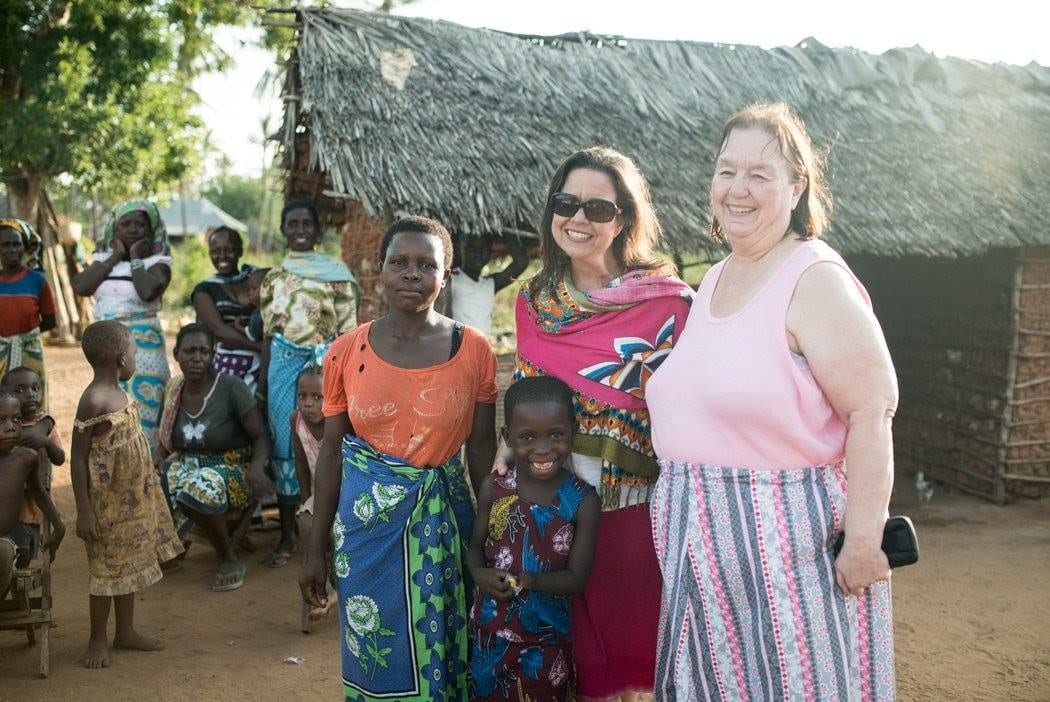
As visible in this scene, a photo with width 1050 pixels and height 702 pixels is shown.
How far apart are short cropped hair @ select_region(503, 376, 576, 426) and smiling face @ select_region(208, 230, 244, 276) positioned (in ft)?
11.4

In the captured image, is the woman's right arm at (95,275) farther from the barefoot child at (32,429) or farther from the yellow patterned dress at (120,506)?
the yellow patterned dress at (120,506)

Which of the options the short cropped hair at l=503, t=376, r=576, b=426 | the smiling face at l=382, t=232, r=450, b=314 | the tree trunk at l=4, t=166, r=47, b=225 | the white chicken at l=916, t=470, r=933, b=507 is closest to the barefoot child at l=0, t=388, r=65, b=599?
the smiling face at l=382, t=232, r=450, b=314

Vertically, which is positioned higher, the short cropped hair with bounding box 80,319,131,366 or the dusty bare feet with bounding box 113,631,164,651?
the short cropped hair with bounding box 80,319,131,366

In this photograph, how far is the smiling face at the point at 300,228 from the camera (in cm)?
531

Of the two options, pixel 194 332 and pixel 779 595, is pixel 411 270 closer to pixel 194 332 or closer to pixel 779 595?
pixel 779 595

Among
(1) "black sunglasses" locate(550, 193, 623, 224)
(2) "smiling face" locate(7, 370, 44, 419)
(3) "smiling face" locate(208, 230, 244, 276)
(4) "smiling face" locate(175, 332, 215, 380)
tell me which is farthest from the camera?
(3) "smiling face" locate(208, 230, 244, 276)

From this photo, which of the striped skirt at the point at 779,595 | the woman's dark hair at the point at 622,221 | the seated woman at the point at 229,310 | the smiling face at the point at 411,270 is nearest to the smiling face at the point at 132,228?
the seated woman at the point at 229,310

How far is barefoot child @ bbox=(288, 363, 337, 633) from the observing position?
4.96 m

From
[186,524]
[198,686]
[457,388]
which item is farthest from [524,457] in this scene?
[186,524]

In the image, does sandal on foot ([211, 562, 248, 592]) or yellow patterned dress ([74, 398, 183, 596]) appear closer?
yellow patterned dress ([74, 398, 183, 596])

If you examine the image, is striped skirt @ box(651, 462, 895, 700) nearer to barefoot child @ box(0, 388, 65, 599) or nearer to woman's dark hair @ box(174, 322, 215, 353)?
barefoot child @ box(0, 388, 65, 599)

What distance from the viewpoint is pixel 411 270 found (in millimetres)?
2643

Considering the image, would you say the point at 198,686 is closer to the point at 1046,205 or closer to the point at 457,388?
the point at 457,388

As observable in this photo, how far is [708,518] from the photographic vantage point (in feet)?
7.41
